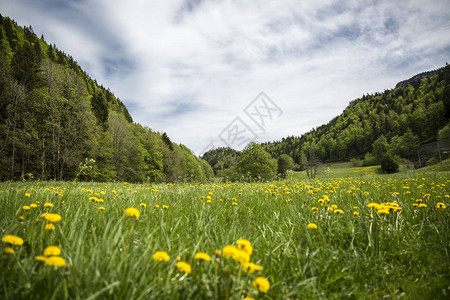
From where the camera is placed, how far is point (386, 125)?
105 meters

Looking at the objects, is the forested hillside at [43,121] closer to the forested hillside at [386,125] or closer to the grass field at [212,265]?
the grass field at [212,265]

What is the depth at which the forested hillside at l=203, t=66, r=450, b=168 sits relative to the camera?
7756 cm

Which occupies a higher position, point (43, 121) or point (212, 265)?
point (43, 121)

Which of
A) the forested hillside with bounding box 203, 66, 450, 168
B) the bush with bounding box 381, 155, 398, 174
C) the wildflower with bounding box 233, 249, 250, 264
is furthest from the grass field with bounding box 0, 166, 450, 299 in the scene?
the forested hillside with bounding box 203, 66, 450, 168

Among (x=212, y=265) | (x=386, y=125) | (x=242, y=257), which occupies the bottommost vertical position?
(x=212, y=265)

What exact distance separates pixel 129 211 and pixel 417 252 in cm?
257

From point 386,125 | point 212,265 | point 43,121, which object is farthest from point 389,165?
point 386,125

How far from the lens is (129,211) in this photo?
1.41 metres

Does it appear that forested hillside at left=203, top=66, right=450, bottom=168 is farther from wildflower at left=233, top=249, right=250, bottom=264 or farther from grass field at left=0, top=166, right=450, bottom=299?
wildflower at left=233, top=249, right=250, bottom=264

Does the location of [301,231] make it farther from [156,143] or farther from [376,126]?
[376,126]

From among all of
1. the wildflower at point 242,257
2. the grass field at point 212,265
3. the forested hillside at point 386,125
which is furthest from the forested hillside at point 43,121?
the forested hillside at point 386,125

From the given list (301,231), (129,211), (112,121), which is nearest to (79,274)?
(129,211)

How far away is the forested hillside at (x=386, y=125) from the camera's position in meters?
77.6

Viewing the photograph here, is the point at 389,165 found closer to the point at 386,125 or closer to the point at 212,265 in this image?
the point at 212,265
